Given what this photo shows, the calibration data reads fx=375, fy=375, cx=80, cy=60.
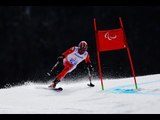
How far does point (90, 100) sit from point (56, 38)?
26980 mm

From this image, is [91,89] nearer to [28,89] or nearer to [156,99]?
[28,89]

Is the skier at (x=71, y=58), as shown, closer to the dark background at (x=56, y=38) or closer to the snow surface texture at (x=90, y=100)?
the snow surface texture at (x=90, y=100)

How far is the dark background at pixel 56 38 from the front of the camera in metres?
34.0

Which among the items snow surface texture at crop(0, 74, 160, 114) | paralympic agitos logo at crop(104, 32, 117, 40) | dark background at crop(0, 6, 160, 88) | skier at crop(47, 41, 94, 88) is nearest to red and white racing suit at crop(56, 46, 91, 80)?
skier at crop(47, 41, 94, 88)

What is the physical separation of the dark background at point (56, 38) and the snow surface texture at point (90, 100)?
2360 centimetres

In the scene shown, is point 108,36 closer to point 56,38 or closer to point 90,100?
point 90,100

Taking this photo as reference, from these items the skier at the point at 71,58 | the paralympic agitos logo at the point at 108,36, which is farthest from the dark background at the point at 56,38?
the paralympic agitos logo at the point at 108,36

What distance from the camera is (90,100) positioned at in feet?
26.6

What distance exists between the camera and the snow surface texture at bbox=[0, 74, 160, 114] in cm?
680

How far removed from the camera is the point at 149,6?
33.1 m

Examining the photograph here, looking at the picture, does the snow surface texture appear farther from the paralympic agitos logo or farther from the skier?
the paralympic agitos logo

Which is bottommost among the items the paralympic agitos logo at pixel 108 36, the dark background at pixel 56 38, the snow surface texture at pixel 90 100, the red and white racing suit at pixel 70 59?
the snow surface texture at pixel 90 100

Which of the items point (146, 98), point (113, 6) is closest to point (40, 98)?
point (146, 98)

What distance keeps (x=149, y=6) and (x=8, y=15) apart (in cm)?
1269
